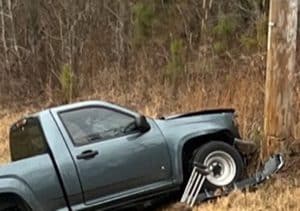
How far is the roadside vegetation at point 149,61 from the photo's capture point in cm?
1110

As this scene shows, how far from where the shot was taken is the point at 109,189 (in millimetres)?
8242

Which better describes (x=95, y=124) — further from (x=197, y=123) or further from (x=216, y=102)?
(x=216, y=102)

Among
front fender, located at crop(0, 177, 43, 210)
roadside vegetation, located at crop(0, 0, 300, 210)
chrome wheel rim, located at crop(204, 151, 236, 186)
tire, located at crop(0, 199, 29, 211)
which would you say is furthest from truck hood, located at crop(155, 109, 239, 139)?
tire, located at crop(0, 199, 29, 211)

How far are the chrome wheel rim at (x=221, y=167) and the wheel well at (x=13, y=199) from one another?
2409 millimetres

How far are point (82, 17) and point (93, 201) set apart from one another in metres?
11.9

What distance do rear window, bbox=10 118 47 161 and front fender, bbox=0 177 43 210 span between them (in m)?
0.48

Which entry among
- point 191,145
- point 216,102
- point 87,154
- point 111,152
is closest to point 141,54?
point 216,102

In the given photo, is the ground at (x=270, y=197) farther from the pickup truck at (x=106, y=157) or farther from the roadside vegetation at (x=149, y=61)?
the pickup truck at (x=106, y=157)

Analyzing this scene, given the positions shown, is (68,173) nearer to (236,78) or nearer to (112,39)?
→ (236,78)

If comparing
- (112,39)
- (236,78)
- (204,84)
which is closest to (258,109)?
(236,78)

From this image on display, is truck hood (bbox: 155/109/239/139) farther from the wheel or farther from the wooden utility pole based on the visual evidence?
the wooden utility pole

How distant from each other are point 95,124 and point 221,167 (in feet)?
5.76

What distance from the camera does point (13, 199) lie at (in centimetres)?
782

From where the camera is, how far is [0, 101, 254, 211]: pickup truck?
7848 mm
